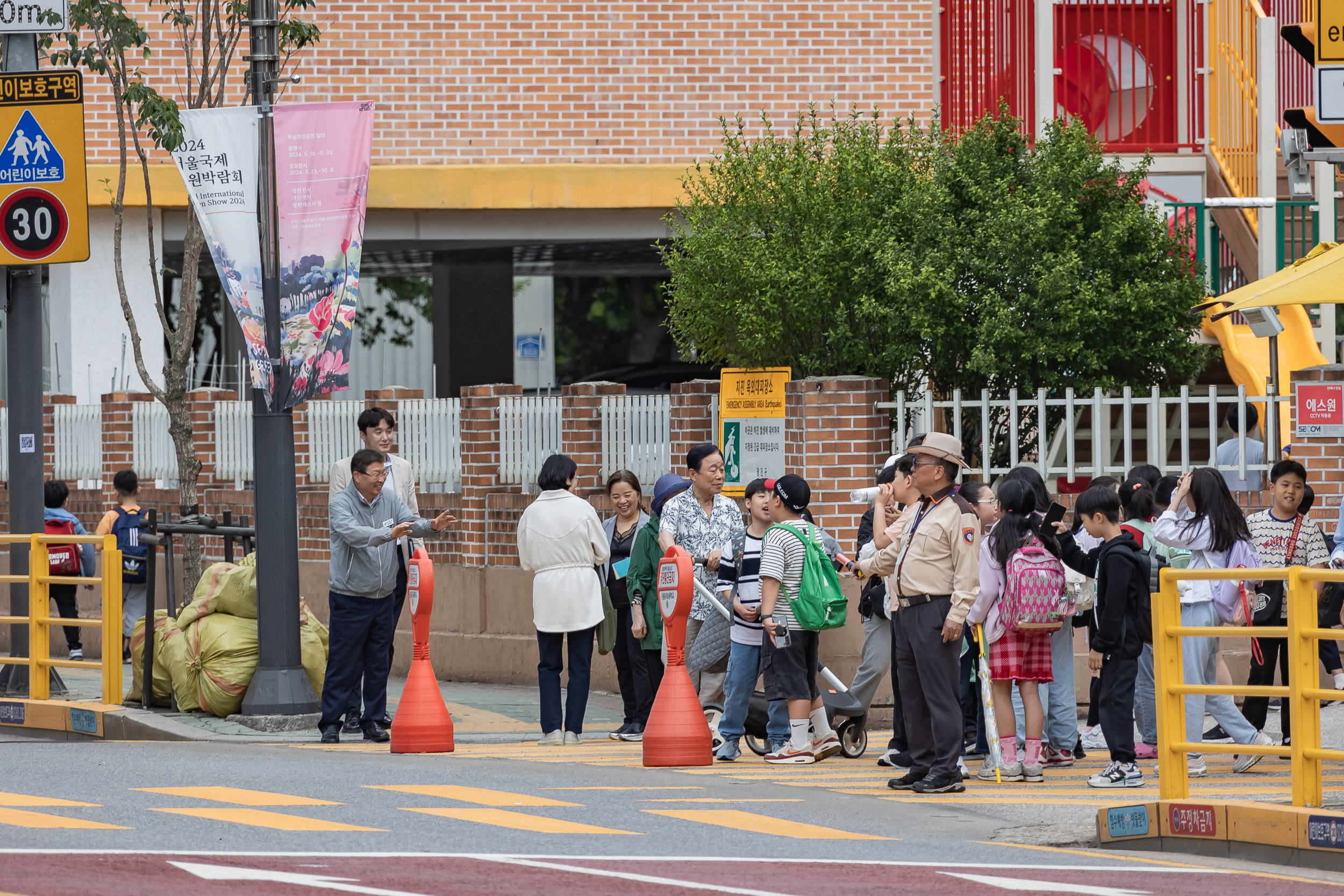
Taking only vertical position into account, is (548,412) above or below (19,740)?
above

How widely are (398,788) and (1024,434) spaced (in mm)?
5864

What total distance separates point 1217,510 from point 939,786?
7.27 feet

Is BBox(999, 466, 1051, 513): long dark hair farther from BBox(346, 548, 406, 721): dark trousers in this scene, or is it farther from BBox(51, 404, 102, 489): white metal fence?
BBox(51, 404, 102, 489): white metal fence

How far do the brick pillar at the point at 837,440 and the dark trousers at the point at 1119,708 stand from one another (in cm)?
372

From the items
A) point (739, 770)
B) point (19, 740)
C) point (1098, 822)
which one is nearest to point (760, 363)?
point (739, 770)

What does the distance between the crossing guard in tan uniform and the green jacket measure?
8.62ft

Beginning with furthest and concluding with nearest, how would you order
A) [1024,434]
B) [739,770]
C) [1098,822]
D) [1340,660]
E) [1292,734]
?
1. [1024,434]
2. [1340,660]
3. [739,770]
4. [1098,822]
5. [1292,734]

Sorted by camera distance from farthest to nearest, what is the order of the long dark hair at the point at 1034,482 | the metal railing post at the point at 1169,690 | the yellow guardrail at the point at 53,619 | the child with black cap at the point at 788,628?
1. the yellow guardrail at the point at 53,619
2. the child with black cap at the point at 788,628
3. the long dark hair at the point at 1034,482
4. the metal railing post at the point at 1169,690

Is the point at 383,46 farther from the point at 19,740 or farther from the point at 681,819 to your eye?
the point at 681,819

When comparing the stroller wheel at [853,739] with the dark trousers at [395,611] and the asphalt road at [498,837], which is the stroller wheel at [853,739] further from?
the dark trousers at [395,611]

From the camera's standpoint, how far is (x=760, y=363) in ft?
49.8

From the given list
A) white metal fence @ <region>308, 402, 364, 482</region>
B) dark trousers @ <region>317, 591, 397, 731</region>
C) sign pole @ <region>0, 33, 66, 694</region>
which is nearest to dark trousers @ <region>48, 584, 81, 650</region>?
white metal fence @ <region>308, 402, 364, 482</region>

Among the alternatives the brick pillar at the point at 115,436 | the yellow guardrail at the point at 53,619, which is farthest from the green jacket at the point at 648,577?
the brick pillar at the point at 115,436

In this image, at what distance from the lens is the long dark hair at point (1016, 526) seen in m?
10.4
